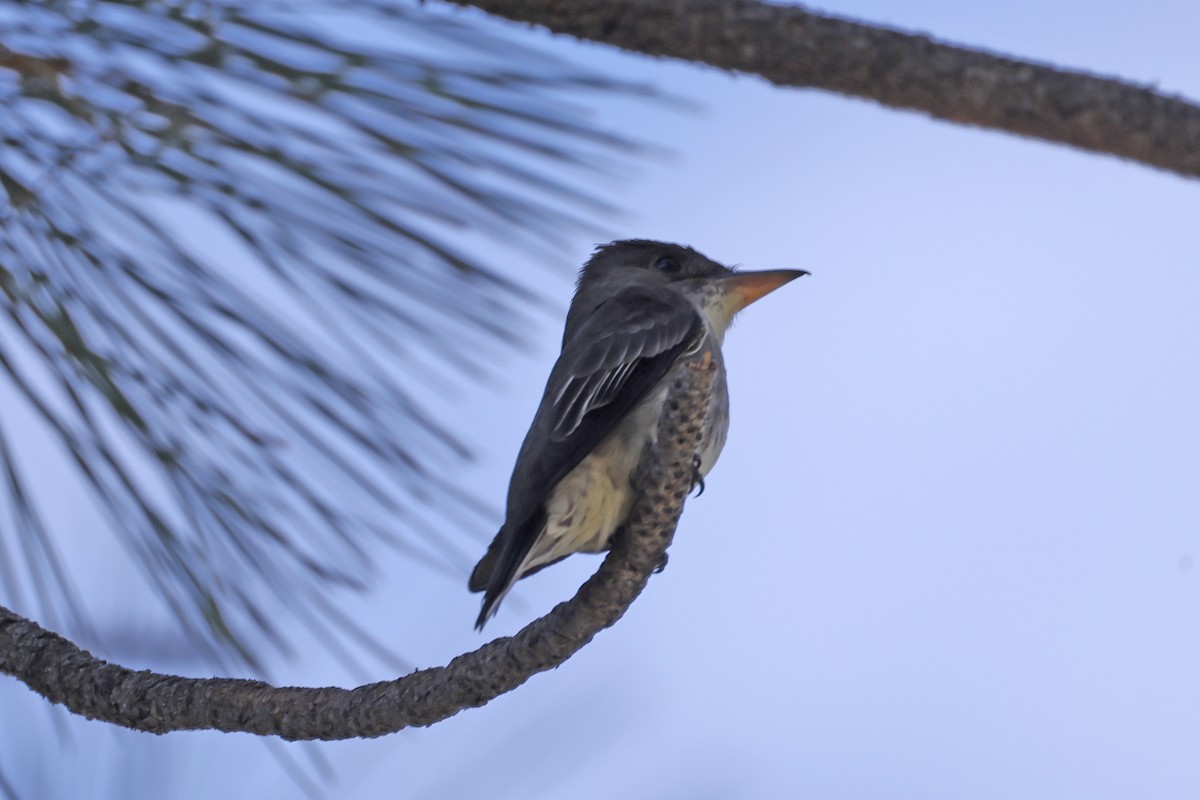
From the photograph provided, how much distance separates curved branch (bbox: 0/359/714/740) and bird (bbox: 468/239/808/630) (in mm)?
425

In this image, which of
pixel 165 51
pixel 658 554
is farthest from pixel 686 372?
pixel 165 51

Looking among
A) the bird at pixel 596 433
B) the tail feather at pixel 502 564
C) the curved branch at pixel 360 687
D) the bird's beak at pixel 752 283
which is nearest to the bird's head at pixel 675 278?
the bird's beak at pixel 752 283

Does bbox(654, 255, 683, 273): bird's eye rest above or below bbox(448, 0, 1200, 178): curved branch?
below

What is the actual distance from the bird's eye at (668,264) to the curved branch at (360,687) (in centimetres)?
135

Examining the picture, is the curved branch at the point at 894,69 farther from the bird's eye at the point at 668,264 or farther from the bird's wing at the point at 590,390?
the bird's eye at the point at 668,264

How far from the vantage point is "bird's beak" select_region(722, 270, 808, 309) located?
97.2 inches

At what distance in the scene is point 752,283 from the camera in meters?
2.53

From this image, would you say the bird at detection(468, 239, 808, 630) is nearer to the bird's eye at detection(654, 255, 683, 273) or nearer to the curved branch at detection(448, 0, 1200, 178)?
the bird's eye at detection(654, 255, 683, 273)

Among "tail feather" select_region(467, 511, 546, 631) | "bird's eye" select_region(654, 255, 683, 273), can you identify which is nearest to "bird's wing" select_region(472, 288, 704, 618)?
"tail feather" select_region(467, 511, 546, 631)

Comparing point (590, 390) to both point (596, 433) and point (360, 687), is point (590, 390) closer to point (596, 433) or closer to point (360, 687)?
point (596, 433)

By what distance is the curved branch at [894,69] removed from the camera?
1.17 m

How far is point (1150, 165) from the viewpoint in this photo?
1175 mm

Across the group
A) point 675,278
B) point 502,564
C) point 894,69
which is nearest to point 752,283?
point 675,278

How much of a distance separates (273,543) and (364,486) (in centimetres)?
12
